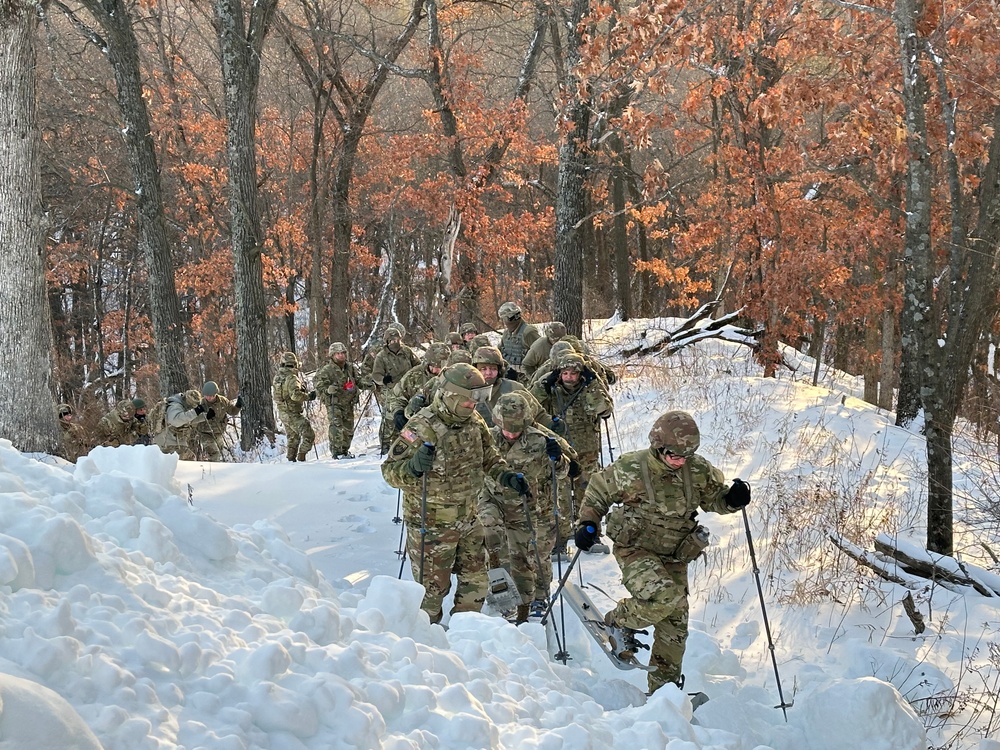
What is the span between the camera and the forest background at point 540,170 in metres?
7.19

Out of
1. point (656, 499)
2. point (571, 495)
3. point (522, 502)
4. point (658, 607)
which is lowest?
point (571, 495)

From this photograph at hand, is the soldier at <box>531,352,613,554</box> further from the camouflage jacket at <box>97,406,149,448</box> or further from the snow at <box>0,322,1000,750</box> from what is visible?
the camouflage jacket at <box>97,406,149,448</box>

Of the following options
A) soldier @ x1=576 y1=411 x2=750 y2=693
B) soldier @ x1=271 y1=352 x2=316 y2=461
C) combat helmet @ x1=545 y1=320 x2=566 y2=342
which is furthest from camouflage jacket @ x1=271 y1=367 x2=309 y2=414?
soldier @ x1=576 y1=411 x2=750 y2=693

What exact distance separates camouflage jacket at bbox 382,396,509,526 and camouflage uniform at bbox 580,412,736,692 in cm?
95

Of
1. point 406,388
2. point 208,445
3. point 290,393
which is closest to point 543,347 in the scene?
point 406,388

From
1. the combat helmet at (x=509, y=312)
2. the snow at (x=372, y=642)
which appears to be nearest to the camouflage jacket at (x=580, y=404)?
the snow at (x=372, y=642)

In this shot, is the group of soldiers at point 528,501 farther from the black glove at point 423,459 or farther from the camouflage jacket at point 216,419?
the camouflage jacket at point 216,419

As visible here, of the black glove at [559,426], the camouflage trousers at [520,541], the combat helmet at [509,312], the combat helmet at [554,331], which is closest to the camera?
the camouflage trousers at [520,541]

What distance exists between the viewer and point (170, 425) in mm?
12258

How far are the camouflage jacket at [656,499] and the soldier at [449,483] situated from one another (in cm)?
77

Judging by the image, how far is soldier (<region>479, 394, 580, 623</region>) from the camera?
6613 millimetres

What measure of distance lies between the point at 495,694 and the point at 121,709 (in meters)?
Answer: 1.81

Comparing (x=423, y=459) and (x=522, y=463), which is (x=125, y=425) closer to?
(x=522, y=463)

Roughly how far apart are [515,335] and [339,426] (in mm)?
3619
